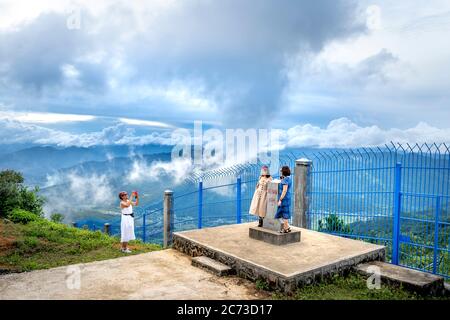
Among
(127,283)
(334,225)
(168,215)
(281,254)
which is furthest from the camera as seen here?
(168,215)

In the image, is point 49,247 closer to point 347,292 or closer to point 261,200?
point 261,200

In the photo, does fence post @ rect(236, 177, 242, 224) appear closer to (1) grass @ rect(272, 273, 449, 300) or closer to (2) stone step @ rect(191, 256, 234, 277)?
(2) stone step @ rect(191, 256, 234, 277)

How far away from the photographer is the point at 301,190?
31.4 ft

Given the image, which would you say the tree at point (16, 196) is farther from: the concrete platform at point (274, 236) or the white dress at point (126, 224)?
the concrete platform at point (274, 236)

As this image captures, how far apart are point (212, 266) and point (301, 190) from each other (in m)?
3.94

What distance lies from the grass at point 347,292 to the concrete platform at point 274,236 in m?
1.32

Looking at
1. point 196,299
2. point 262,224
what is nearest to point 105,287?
point 196,299

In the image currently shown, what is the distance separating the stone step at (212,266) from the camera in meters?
6.26

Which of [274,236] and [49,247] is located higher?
[274,236]

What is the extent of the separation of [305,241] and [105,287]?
3.90 meters

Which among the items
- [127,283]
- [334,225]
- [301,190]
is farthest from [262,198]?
[127,283]

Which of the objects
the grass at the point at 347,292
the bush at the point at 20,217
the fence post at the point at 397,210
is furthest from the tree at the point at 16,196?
the fence post at the point at 397,210
